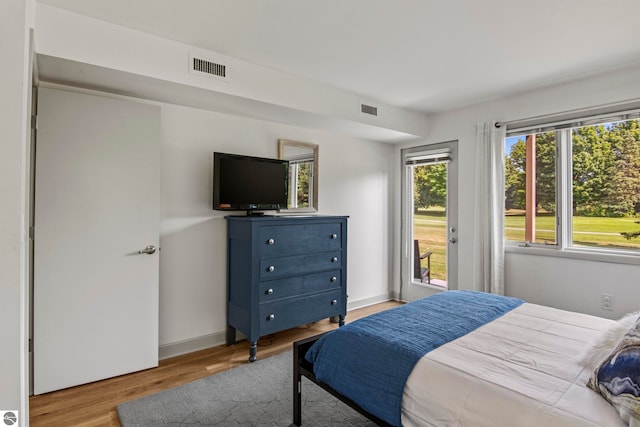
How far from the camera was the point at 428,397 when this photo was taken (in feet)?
4.67

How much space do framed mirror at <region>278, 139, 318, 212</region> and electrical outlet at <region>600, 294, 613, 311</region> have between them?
2.70 metres

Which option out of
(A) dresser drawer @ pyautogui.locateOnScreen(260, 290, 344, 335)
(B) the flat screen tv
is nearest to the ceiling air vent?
(B) the flat screen tv

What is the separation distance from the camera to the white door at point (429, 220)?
159 inches

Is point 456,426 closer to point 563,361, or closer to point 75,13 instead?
point 563,361

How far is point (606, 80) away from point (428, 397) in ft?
10.0

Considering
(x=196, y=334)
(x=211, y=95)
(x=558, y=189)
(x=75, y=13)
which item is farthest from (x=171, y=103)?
(x=558, y=189)

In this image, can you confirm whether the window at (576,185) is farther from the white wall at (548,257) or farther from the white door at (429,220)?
the white door at (429,220)

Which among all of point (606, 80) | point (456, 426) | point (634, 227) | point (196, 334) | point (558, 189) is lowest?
point (196, 334)

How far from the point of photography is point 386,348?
165 centimetres

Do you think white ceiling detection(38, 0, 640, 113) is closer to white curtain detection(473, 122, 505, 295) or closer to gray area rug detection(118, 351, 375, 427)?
white curtain detection(473, 122, 505, 295)

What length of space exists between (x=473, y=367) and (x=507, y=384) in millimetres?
147

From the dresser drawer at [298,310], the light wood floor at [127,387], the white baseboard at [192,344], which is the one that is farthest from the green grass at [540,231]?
the white baseboard at [192,344]

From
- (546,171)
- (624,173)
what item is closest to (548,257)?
(546,171)

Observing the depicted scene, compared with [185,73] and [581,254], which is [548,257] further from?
[185,73]
